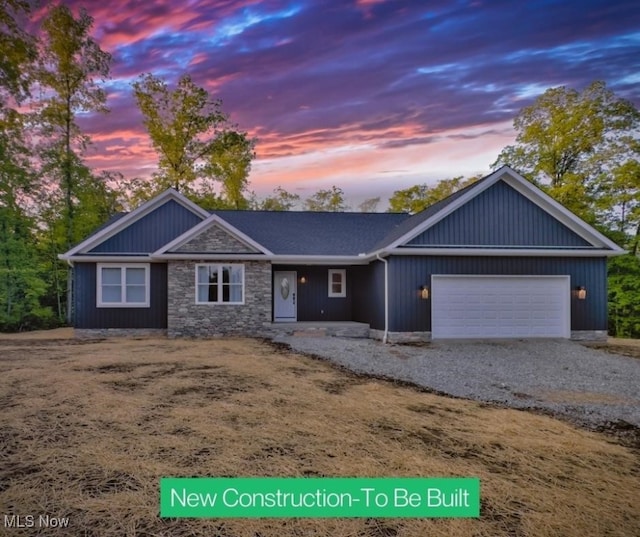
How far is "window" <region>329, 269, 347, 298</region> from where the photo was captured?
15.9 m

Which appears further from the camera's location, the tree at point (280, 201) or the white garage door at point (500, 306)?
the tree at point (280, 201)

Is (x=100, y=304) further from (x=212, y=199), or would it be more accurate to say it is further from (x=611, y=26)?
(x=611, y=26)

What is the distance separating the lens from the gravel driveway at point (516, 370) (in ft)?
19.2

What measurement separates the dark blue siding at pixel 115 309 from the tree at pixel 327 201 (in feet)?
81.2

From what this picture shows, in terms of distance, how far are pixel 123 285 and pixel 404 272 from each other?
9.61m

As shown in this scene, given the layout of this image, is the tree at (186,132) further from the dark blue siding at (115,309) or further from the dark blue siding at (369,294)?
the dark blue siding at (369,294)

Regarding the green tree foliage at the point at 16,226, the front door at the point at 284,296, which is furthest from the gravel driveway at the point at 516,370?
the green tree foliage at the point at 16,226

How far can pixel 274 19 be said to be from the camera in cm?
901

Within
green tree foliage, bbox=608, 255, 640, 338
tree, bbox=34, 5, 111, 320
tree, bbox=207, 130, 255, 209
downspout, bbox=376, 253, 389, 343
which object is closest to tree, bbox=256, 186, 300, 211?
tree, bbox=207, 130, 255, 209

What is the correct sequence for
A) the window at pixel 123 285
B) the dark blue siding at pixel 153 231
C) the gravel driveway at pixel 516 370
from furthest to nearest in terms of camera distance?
the dark blue siding at pixel 153 231
the window at pixel 123 285
the gravel driveway at pixel 516 370

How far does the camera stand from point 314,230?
16.8 metres

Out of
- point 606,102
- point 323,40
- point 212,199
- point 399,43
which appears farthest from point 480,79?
point 212,199

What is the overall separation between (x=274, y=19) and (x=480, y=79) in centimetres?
757

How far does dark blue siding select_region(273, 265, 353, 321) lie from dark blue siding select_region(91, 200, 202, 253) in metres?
3.86
